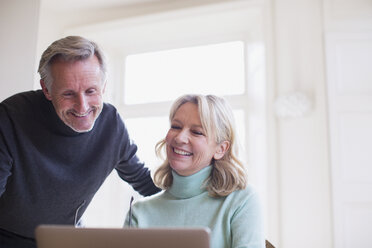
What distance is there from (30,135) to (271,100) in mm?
2379

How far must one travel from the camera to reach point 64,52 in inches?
58.7

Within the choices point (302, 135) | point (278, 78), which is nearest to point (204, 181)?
point (302, 135)

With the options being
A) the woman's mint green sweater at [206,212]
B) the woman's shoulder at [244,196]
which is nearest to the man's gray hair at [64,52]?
the woman's mint green sweater at [206,212]

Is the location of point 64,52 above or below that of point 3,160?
above

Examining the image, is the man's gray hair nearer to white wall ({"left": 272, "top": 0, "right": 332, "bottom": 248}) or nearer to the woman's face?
the woman's face

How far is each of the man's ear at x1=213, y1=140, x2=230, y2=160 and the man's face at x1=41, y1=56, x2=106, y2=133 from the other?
47cm

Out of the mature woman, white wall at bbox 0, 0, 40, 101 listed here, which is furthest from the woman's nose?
white wall at bbox 0, 0, 40, 101

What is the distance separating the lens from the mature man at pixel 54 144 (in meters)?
1.51

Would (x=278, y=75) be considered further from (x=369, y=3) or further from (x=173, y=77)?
(x=173, y=77)

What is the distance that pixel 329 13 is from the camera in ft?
11.4

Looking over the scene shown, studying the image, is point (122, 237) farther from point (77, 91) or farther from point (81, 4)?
point (81, 4)

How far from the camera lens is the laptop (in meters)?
0.82

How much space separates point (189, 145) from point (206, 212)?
0.77 ft

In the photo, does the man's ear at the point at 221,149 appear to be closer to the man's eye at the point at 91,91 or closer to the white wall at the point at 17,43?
the man's eye at the point at 91,91
